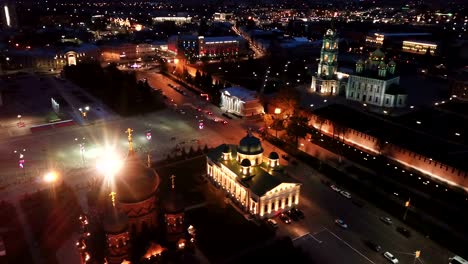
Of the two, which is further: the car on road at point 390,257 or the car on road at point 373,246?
the car on road at point 373,246

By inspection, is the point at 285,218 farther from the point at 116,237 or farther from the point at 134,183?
the point at 116,237

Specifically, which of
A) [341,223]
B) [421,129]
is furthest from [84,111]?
[421,129]

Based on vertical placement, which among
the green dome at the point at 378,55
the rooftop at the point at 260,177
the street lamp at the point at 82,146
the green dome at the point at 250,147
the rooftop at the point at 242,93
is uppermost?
the green dome at the point at 378,55

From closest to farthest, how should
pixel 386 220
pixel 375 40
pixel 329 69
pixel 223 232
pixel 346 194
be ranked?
1. pixel 223 232
2. pixel 386 220
3. pixel 346 194
4. pixel 329 69
5. pixel 375 40

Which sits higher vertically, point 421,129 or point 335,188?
point 421,129

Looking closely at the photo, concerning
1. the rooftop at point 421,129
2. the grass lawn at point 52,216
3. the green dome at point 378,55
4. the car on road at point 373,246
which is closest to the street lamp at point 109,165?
the grass lawn at point 52,216

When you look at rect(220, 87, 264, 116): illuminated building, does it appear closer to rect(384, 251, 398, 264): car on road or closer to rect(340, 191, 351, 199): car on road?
rect(340, 191, 351, 199): car on road

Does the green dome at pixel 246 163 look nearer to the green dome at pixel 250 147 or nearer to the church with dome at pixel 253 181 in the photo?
the church with dome at pixel 253 181

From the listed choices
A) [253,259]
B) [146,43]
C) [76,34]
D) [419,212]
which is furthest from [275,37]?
[253,259]
